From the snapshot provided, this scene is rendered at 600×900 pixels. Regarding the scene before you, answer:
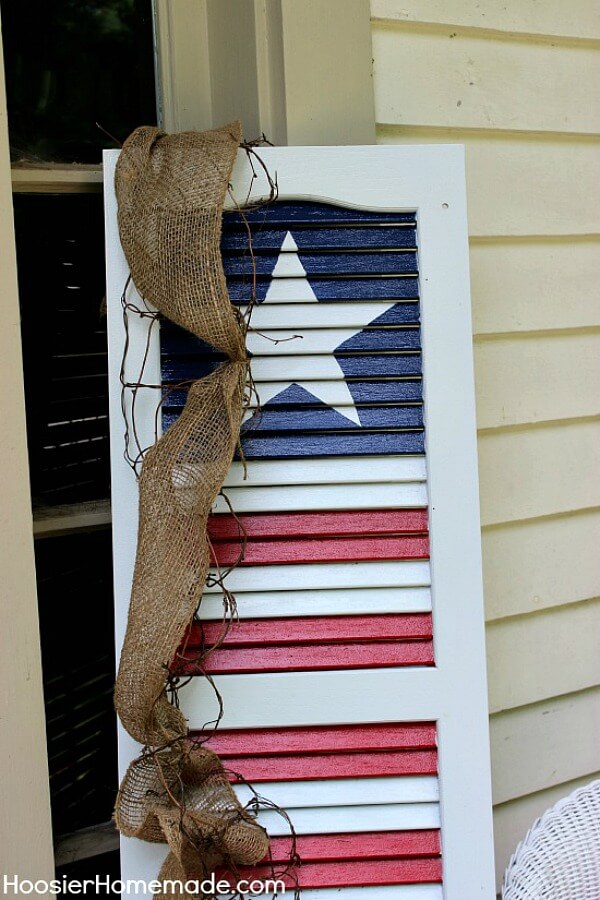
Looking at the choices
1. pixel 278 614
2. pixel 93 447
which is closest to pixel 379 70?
pixel 93 447

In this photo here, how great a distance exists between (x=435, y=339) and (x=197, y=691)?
0.60 meters

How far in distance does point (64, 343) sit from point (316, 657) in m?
0.62

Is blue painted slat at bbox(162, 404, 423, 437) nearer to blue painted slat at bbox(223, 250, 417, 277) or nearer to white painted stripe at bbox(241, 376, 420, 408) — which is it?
white painted stripe at bbox(241, 376, 420, 408)

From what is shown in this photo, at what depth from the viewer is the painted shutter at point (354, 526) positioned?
120 centimetres

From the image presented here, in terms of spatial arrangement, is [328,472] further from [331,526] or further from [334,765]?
[334,765]

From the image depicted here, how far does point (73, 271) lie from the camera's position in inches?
53.7

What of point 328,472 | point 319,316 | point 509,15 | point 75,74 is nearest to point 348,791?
point 328,472


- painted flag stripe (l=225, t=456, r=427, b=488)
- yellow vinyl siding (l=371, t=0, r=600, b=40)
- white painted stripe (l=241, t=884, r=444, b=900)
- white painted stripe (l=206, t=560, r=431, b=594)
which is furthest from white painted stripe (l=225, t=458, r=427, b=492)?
yellow vinyl siding (l=371, t=0, r=600, b=40)

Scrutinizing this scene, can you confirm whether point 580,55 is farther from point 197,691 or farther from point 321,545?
point 197,691

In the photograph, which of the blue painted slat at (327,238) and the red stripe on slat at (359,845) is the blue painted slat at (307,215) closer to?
the blue painted slat at (327,238)

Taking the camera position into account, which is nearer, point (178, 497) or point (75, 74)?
point (178, 497)

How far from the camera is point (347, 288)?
124cm

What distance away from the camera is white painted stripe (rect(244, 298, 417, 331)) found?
4.02 feet

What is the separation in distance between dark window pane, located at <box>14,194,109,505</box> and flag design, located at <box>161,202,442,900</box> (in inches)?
9.5
